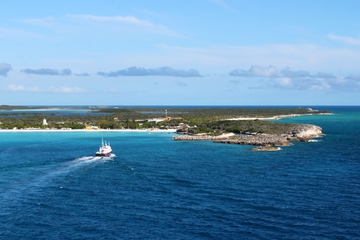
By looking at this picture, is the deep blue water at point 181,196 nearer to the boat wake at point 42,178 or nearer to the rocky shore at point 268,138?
the boat wake at point 42,178

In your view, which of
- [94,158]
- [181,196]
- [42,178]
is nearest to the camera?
[181,196]

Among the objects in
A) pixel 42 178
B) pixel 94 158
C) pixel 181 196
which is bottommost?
pixel 181 196

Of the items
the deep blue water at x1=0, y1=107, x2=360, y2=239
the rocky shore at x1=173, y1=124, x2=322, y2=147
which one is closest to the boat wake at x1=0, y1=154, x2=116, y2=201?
the deep blue water at x1=0, y1=107, x2=360, y2=239

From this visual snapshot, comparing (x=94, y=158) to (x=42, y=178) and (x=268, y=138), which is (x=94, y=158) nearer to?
(x=42, y=178)

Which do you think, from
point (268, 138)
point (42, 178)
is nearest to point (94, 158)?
point (42, 178)

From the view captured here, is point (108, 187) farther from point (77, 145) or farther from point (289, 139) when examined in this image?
point (289, 139)

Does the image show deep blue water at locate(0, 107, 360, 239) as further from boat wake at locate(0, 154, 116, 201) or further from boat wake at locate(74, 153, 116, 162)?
boat wake at locate(74, 153, 116, 162)

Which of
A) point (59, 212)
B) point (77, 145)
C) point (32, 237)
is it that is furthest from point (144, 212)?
point (77, 145)
